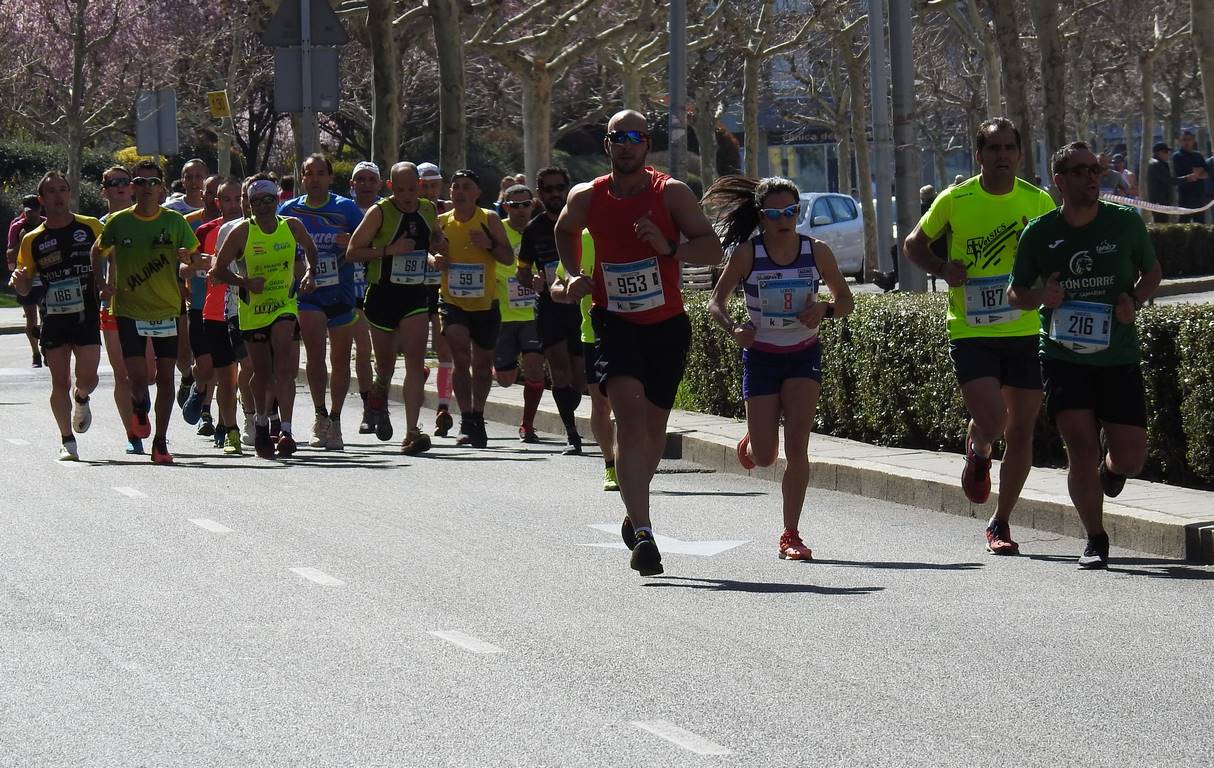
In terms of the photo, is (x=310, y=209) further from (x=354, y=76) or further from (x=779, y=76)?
(x=779, y=76)

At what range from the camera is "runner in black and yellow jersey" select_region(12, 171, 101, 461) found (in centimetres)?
1355

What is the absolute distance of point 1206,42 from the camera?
1998 centimetres

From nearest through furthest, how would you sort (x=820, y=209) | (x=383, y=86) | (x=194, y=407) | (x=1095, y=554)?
(x=1095, y=554) → (x=194, y=407) → (x=383, y=86) → (x=820, y=209)

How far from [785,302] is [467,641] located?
2633 millimetres

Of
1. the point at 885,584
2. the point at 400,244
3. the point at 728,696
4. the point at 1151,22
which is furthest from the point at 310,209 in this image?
the point at 1151,22

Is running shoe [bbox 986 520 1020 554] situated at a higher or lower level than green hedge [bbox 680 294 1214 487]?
lower

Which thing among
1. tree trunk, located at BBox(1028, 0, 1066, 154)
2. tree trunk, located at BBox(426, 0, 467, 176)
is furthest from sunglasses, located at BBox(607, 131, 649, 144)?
tree trunk, located at BBox(426, 0, 467, 176)

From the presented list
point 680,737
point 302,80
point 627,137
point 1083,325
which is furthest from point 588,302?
point 680,737

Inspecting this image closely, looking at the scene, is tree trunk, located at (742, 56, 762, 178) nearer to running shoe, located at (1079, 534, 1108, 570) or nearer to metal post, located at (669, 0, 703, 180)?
metal post, located at (669, 0, 703, 180)


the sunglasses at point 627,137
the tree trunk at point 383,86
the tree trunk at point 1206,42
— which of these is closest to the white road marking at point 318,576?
the sunglasses at point 627,137

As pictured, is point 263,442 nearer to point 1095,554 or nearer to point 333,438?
point 333,438

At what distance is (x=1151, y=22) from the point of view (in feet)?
169

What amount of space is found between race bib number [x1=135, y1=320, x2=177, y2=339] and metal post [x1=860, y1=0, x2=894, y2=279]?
334 inches

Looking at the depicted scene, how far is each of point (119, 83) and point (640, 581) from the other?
42.8 meters
